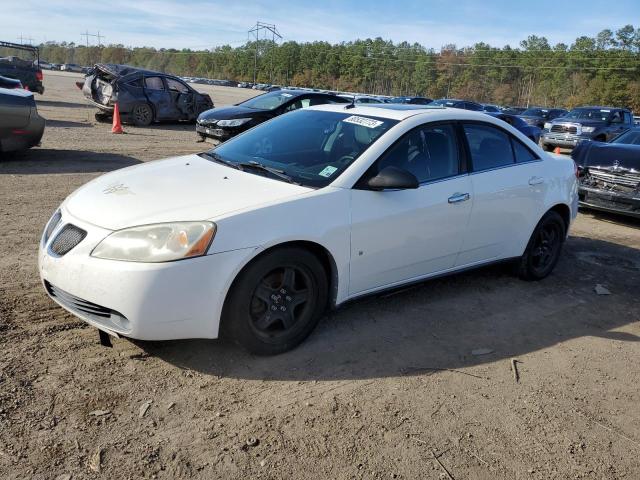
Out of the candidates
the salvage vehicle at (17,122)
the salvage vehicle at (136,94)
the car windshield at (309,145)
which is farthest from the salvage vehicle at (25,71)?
the car windshield at (309,145)

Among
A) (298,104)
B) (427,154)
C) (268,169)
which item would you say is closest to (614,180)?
(427,154)

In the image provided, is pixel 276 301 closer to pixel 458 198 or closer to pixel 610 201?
pixel 458 198

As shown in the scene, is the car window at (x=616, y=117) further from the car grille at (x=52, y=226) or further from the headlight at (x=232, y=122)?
the car grille at (x=52, y=226)

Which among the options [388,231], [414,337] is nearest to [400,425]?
[414,337]

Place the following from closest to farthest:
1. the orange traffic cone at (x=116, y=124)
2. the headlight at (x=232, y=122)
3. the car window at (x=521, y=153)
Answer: the car window at (x=521, y=153) → the headlight at (x=232, y=122) → the orange traffic cone at (x=116, y=124)

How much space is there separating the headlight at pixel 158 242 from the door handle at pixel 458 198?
2.03 m

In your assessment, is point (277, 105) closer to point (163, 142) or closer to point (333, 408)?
point (163, 142)

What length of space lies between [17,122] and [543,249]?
26.1 ft

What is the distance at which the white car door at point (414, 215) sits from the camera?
3904mm

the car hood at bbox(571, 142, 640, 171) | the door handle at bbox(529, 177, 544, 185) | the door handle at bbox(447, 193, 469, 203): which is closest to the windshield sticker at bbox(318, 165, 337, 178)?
the door handle at bbox(447, 193, 469, 203)

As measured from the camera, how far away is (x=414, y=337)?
4.11 metres

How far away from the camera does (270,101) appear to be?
13.8m

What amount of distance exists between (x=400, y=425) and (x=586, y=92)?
87.8 meters

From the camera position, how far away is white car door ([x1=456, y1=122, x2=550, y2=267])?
4715 millimetres
